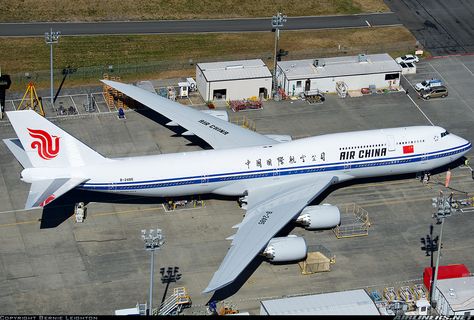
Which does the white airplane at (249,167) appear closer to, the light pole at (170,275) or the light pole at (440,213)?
the light pole at (170,275)

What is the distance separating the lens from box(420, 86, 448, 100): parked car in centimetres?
13750

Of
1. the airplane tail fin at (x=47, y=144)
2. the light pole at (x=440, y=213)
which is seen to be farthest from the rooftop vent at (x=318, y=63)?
the airplane tail fin at (x=47, y=144)

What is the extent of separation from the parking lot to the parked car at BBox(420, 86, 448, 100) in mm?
12287

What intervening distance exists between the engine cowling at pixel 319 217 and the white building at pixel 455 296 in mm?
14166

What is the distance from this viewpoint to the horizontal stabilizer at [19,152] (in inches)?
4072

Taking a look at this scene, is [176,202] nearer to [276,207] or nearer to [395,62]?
[276,207]

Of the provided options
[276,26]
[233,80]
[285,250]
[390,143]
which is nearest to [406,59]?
[276,26]

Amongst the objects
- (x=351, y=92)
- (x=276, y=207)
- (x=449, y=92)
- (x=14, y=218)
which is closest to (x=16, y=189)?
(x=14, y=218)

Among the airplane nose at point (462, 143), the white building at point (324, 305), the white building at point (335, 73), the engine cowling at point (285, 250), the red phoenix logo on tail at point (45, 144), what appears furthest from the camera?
the white building at point (335, 73)

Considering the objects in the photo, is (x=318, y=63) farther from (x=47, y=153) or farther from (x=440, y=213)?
(x=440, y=213)

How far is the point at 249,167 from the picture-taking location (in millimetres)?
107438

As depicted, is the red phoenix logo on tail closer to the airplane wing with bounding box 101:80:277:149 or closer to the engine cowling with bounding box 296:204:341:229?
the airplane wing with bounding box 101:80:277:149

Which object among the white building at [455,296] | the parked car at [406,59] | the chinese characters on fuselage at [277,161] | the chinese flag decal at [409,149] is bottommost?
the white building at [455,296]

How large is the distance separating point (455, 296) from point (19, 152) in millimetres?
48909
